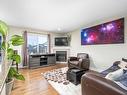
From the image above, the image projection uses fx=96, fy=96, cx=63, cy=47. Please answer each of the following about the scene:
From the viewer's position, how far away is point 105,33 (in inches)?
144

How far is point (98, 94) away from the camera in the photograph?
1.18m

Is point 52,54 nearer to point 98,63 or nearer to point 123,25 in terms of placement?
point 98,63

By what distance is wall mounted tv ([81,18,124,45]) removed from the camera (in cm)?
322

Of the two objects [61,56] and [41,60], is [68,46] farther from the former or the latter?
[41,60]

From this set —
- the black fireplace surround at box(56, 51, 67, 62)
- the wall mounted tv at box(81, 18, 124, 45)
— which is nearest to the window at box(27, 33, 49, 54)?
the black fireplace surround at box(56, 51, 67, 62)

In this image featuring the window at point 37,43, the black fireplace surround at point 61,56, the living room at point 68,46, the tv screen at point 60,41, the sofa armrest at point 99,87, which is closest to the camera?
the sofa armrest at point 99,87

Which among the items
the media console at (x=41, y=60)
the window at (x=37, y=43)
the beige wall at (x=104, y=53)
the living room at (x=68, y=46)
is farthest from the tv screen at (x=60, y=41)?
the beige wall at (x=104, y=53)

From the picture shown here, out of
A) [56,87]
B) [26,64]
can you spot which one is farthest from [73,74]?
[26,64]

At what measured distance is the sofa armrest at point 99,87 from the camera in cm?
100

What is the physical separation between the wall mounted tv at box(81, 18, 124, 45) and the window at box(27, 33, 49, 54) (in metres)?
2.36

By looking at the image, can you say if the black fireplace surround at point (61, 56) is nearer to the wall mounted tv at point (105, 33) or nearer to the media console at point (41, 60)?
the media console at point (41, 60)

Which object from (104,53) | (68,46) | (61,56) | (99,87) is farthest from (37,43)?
(99,87)

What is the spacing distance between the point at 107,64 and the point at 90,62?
34.7 inches

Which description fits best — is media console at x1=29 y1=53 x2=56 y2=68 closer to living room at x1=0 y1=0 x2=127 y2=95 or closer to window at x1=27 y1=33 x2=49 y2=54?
living room at x1=0 y1=0 x2=127 y2=95
